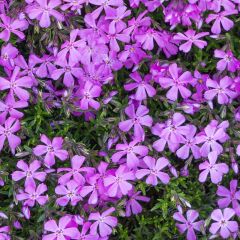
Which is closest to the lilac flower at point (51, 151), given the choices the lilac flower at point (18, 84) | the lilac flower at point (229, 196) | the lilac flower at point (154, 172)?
the lilac flower at point (18, 84)

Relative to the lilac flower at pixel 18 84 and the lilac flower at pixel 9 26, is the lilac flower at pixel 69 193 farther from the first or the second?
the lilac flower at pixel 9 26

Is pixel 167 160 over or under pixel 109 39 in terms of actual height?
under

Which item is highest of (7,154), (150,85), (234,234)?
(150,85)

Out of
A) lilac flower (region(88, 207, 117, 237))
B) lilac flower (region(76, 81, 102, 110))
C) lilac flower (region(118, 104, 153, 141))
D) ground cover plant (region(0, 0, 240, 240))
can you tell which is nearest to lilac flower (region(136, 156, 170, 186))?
ground cover plant (region(0, 0, 240, 240))

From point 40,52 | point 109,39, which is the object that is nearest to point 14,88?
point 40,52

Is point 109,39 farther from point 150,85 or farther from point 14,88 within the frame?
point 14,88

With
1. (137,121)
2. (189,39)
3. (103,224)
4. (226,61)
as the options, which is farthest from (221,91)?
(103,224)

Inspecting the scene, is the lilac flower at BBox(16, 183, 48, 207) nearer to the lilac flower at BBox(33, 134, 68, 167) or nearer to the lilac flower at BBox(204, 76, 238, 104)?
the lilac flower at BBox(33, 134, 68, 167)
